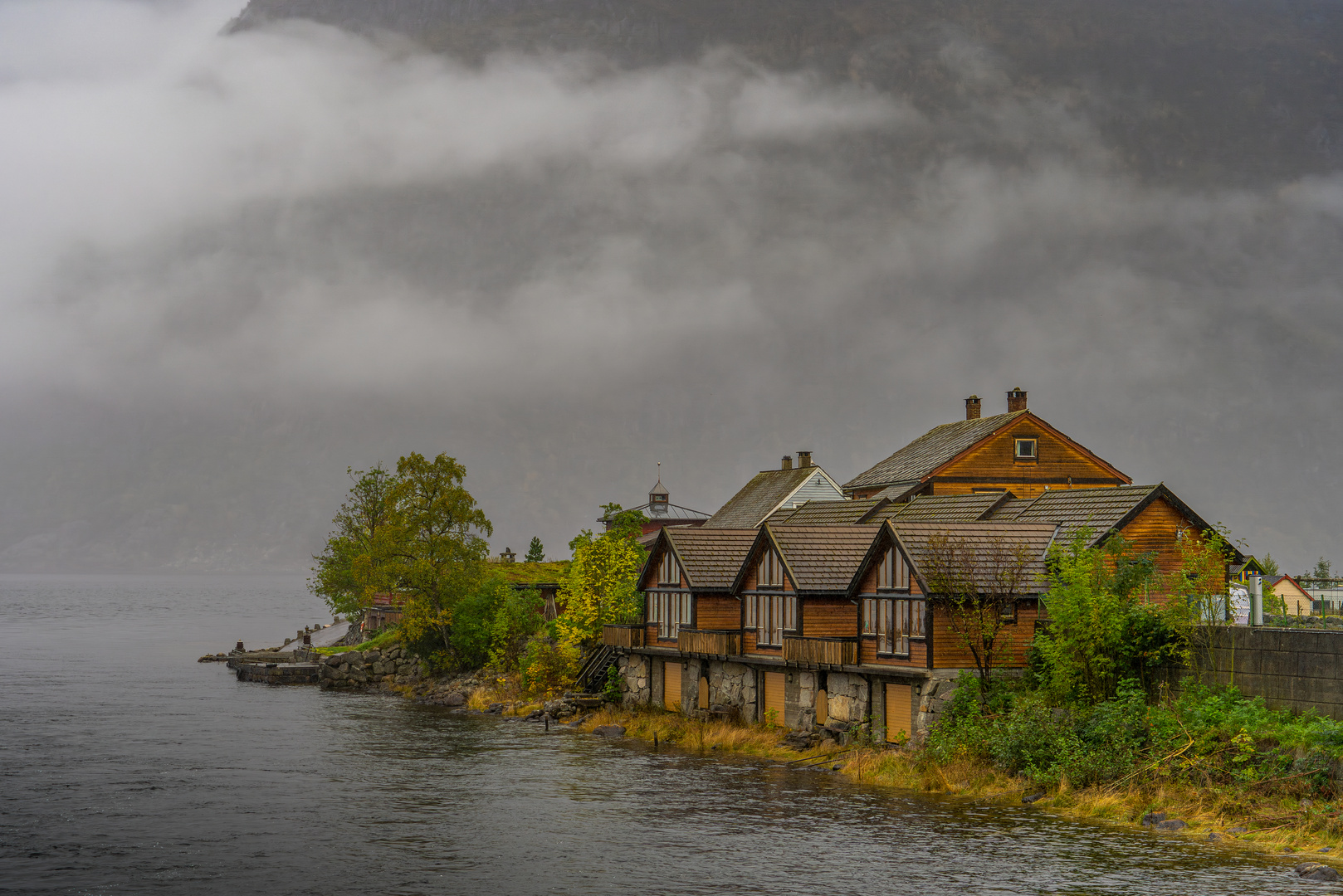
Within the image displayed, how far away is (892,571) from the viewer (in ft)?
192

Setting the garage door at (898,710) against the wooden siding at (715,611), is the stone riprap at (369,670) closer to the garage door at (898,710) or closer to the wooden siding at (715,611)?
the wooden siding at (715,611)

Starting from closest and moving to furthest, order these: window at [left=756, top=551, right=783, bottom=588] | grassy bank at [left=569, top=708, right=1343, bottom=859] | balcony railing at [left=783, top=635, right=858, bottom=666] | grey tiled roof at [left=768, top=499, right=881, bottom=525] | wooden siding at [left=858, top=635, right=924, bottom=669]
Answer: grassy bank at [left=569, top=708, right=1343, bottom=859], wooden siding at [left=858, top=635, right=924, bottom=669], balcony railing at [left=783, top=635, right=858, bottom=666], window at [left=756, top=551, right=783, bottom=588], grey tiled roof at [left=768, top=499, right=881, bottom=525]

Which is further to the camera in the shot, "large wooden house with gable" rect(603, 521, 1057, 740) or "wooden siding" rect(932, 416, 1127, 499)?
"wooden siding" rect(932, 416, 1127, 499)

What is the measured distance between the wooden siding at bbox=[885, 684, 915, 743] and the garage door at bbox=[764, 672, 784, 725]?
888cm

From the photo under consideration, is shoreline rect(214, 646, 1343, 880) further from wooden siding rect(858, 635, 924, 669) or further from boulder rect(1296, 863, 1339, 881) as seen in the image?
wooden siding rect(858, 635, 924, 669)

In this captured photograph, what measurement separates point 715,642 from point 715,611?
119 inches

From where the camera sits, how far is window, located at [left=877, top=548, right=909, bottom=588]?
57500 millimetres

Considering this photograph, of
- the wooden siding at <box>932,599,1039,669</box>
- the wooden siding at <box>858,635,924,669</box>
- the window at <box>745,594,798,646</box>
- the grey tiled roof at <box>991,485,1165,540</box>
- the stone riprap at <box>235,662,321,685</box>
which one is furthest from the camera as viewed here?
the stone riprap at <box>235,662,321,685</box>

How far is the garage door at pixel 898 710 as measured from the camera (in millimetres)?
56594

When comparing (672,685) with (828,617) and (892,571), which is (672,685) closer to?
(828,617)

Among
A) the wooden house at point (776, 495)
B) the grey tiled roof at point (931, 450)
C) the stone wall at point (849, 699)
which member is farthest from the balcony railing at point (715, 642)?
the wooden house at point (776, 495)

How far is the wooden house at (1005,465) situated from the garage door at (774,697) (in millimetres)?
23319

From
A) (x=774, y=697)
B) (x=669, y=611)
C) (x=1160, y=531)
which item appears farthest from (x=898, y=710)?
(x=669, y=611)

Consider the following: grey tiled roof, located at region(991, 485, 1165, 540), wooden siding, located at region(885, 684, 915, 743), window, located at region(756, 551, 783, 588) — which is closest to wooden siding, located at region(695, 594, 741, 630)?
window, located at region(756, 551, 783, 588)
